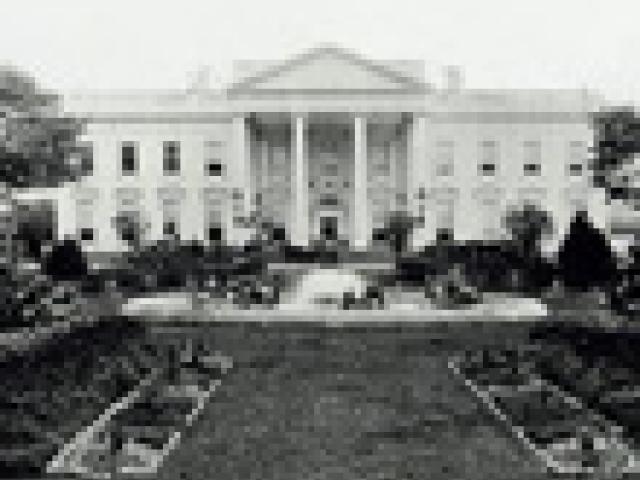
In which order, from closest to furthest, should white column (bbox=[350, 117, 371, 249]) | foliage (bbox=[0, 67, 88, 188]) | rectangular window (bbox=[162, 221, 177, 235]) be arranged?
1. foliage (bbox=[0, 67, 88, 188])
2. white column (bbox=[350, 117, 371, 249])
3. rectangular window (bbox=[162, 221, 177, 235])

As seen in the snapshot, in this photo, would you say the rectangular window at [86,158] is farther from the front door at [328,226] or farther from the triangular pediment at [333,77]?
the front door at [328,226]

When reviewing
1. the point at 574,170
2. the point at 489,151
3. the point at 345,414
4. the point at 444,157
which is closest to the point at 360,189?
the point at 444,157

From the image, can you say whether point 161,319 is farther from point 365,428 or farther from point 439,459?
point 439,459

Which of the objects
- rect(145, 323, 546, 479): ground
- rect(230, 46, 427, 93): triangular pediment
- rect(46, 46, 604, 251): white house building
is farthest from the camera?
rect(46, 46, 604, 251): white house building

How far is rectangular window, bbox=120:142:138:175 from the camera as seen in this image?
147 ft

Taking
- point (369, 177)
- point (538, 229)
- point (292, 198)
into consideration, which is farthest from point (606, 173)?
point (292, 198)

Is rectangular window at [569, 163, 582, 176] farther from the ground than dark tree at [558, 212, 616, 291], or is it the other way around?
rectangular window at [569, 163, 582, 176]

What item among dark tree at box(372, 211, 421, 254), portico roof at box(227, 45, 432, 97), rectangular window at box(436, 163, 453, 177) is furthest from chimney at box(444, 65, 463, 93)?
dark tree at box(372, 211, 421, 254)

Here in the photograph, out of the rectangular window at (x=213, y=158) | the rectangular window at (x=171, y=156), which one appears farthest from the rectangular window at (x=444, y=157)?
the rectangular window at (x=171, y=156)

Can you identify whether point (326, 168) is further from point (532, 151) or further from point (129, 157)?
→ point (532, 151)

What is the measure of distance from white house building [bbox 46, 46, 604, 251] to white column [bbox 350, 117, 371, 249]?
0.76 ft

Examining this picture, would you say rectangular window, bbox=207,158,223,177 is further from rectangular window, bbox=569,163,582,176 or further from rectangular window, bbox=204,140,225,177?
rectangular window, bbox=569,163,582,176

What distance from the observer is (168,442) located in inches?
459

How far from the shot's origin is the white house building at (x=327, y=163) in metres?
44.2
